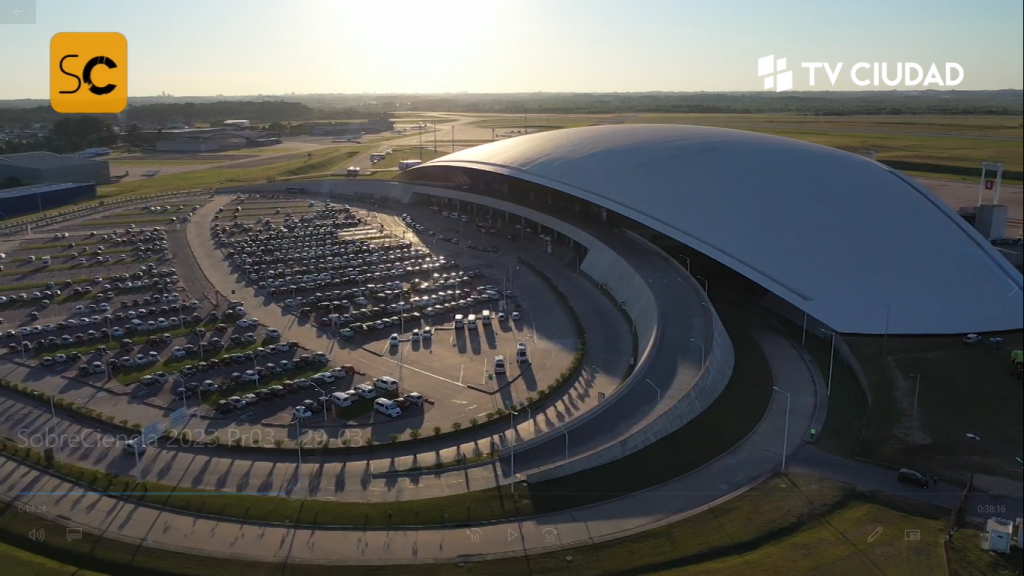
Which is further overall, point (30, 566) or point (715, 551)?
point (715, 551)

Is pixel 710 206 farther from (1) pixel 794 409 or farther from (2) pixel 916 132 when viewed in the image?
(2) pixel 916 132

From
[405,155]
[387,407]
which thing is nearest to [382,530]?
[387,407]

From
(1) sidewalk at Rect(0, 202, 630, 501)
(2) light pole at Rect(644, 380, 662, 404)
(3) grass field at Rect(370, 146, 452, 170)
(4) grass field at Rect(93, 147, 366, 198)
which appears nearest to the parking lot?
(1) sidewalk at Rect(0, 202, 630, 501)

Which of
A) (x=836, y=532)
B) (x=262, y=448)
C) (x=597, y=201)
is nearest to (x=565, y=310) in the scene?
(x=597, y=201)

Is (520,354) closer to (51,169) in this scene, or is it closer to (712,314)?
(712,314)

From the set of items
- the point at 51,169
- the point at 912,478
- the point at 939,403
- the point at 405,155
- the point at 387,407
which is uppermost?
the point at 405,155

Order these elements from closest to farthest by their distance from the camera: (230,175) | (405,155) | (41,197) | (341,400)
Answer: (341,400)
(41,197)
(230,175)
(405,155)

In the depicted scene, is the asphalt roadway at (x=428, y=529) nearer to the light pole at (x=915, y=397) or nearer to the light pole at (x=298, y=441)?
the light pole at (x=915, y=397)
